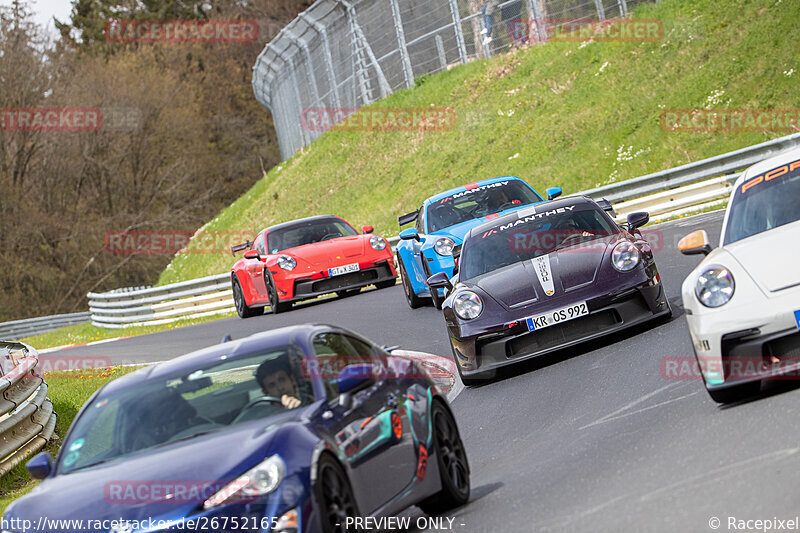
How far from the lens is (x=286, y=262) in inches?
786

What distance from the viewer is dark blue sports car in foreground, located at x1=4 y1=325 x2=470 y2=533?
4773 millimetres

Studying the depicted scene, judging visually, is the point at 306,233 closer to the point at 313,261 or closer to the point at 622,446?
the point at 313,261

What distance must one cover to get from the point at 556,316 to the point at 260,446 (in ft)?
17.5

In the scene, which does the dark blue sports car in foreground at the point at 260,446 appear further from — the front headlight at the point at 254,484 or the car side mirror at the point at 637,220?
the car side mirror at the point at 637,220

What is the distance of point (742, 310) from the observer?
6621 mm

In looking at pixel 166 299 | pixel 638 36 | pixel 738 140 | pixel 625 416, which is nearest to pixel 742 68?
pixel 738 140

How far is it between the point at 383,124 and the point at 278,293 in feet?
62.5

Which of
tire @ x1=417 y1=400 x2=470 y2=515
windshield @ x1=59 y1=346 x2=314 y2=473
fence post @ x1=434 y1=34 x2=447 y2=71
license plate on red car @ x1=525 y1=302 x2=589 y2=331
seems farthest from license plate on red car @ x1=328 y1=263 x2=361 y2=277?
fence post @ x1=434 y1=34 x2=447 y2=71

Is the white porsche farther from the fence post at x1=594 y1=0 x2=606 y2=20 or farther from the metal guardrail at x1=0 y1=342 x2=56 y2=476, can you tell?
the fence post at x1=594 y1=0 x2=606 y2=20

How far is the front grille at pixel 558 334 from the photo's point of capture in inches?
396

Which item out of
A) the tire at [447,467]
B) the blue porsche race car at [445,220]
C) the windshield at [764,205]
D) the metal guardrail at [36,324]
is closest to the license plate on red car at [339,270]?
the blue porsche race car at [445,220]

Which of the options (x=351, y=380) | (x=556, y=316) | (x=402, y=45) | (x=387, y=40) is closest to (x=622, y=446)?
(x=351, y=380)

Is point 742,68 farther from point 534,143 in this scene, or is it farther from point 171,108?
point 171,108

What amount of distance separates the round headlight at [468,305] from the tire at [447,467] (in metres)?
3.57
